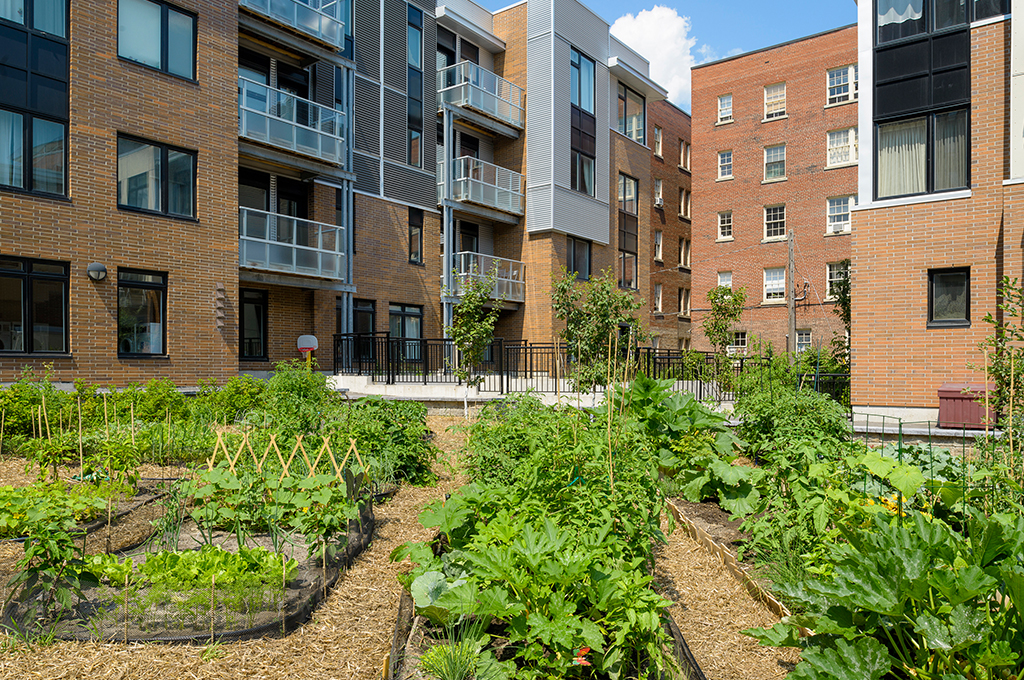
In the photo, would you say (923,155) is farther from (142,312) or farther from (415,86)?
(142,312)

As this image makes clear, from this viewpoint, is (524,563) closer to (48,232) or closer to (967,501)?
(967,501)

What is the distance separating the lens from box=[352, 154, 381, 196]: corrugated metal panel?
22.2 meters

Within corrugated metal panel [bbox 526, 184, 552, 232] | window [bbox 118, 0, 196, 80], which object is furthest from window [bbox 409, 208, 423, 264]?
window [bbox 118, 0, 196, 80]

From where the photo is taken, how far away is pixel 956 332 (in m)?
13.8

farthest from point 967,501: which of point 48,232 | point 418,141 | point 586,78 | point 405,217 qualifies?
point 586,78

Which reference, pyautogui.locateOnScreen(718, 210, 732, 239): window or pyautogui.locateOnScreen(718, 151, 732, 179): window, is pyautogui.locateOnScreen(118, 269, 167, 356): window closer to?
pyautogui.locateOnScreen(718, 210, 732, 239): window

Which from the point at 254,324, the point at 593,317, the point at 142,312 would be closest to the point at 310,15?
the point at 254,324

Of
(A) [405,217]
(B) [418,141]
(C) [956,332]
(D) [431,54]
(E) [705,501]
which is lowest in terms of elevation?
(E) [705,501]

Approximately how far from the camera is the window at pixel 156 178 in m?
15.8

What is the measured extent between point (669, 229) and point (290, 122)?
2222cm

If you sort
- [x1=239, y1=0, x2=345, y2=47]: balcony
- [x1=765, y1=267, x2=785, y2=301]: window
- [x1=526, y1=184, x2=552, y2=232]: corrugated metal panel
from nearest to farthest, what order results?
[x1=239, y1=0, x2=345, y2=47]: balcony < [x1=526, y1=184, x2=552, y2=232]: corrugated metal panel < [x1=765, y1=267, x2=785, y2=301]: window

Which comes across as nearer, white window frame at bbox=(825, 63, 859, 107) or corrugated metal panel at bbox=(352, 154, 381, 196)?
corrugated metal panel at bbox=(352, 154, 381, 196)

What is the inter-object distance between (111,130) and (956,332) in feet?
62.7

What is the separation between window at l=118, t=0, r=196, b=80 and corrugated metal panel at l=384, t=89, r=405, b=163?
7.31 m
